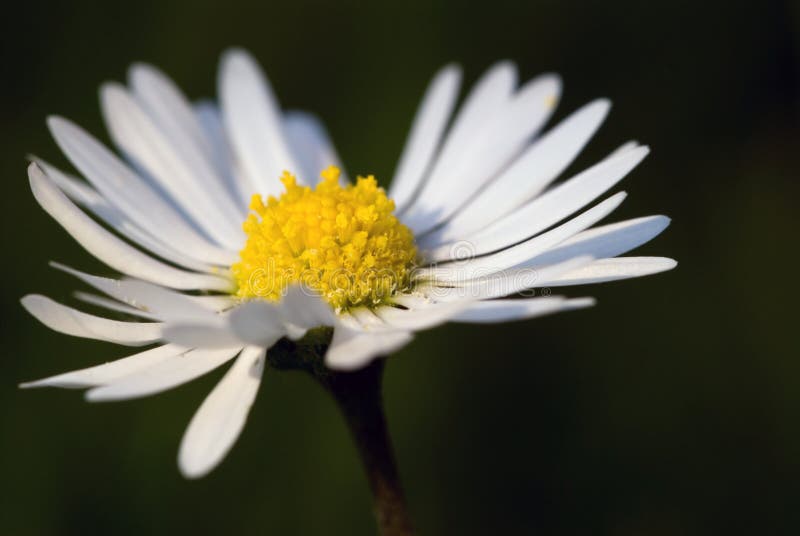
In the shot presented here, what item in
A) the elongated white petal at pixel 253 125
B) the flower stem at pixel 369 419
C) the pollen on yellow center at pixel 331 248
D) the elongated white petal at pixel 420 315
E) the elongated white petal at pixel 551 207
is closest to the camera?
the elongated white petal at pixel 420 315

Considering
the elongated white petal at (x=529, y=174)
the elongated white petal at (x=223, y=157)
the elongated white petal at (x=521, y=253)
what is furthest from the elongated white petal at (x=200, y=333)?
the elongated white petal at (x=223, y=157)

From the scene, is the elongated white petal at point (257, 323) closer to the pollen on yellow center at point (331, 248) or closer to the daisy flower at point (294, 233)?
the daisy flower at point (294, 233)

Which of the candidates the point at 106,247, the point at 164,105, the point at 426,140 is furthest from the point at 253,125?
the point at 106,247

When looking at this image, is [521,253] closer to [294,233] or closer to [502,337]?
[294,233]

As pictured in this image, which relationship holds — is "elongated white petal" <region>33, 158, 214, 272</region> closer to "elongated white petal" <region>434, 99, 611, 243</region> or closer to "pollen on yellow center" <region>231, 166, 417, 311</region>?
"pollen on yellow center" <region>231, 166, 417, 311</region>

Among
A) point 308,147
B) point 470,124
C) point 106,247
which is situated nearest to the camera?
point 106,247

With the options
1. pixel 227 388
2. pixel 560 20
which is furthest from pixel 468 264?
pixel 560 20
